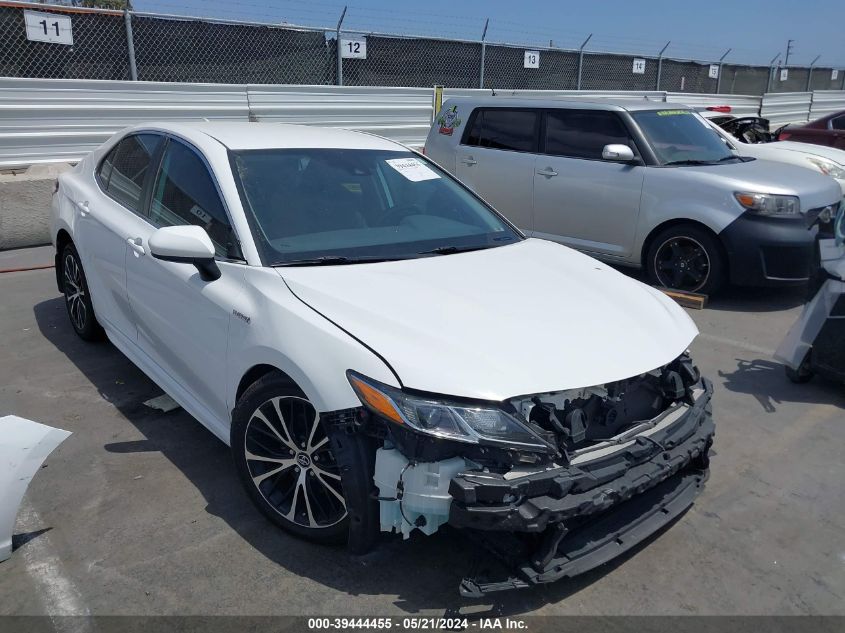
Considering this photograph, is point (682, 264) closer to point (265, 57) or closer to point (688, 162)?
point (688, 162)

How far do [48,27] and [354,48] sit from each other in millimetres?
4672

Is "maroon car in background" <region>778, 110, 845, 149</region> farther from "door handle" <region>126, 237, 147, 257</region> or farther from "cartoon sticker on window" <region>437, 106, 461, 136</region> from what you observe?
"door handle" <region>126, 237, 147, 257</region>

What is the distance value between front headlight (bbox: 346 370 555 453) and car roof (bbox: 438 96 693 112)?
5592 millimetres

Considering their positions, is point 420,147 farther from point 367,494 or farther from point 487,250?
point 367,494

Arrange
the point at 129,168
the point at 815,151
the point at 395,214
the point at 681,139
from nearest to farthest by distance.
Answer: the point at 395,214 → the point at 129,168 → the point at 681,139 → the point at 815,151

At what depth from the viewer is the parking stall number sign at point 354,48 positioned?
11.8m

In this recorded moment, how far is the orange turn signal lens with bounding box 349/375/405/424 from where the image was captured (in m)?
2.55

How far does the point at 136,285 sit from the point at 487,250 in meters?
1.95

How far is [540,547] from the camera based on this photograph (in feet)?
8.46

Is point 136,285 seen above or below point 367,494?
above

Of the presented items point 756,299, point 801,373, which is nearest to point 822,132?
point 756,299

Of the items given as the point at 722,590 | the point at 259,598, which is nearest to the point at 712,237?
the point at 722,590

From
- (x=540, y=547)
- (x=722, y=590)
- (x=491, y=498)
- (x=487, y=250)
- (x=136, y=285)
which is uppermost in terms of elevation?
(x=487, y=250)

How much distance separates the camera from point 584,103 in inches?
300
